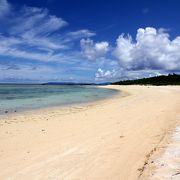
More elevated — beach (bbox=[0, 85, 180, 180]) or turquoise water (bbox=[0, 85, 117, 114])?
beach (bbox=[0, 85, 180, 180])

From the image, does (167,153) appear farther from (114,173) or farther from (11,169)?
(11,169)

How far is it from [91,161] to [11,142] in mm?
3387

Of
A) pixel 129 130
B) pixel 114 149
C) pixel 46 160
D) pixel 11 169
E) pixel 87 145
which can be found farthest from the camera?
pixel 129 130

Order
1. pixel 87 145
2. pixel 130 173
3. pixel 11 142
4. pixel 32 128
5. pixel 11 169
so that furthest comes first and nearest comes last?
pixel 32 128
pixel 11 142
pixel 87 145
pixel 11 169
pixel 130 173

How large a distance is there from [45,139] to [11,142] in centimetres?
107

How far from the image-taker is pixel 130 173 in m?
5.16

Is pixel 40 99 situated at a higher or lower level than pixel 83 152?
lower

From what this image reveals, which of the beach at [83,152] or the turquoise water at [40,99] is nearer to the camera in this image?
the beach at [83,152]

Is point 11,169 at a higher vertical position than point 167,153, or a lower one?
lower

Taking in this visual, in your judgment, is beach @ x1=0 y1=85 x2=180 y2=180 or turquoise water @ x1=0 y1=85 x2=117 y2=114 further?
turquoise water @ x1=0 y1=85 x2=117 y2=114

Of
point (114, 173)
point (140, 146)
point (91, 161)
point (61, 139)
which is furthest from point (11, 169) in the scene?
point (140, 146)

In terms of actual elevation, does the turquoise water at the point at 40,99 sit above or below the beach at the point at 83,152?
below

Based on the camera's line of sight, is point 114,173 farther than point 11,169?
No

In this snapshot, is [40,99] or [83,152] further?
[40,99]
